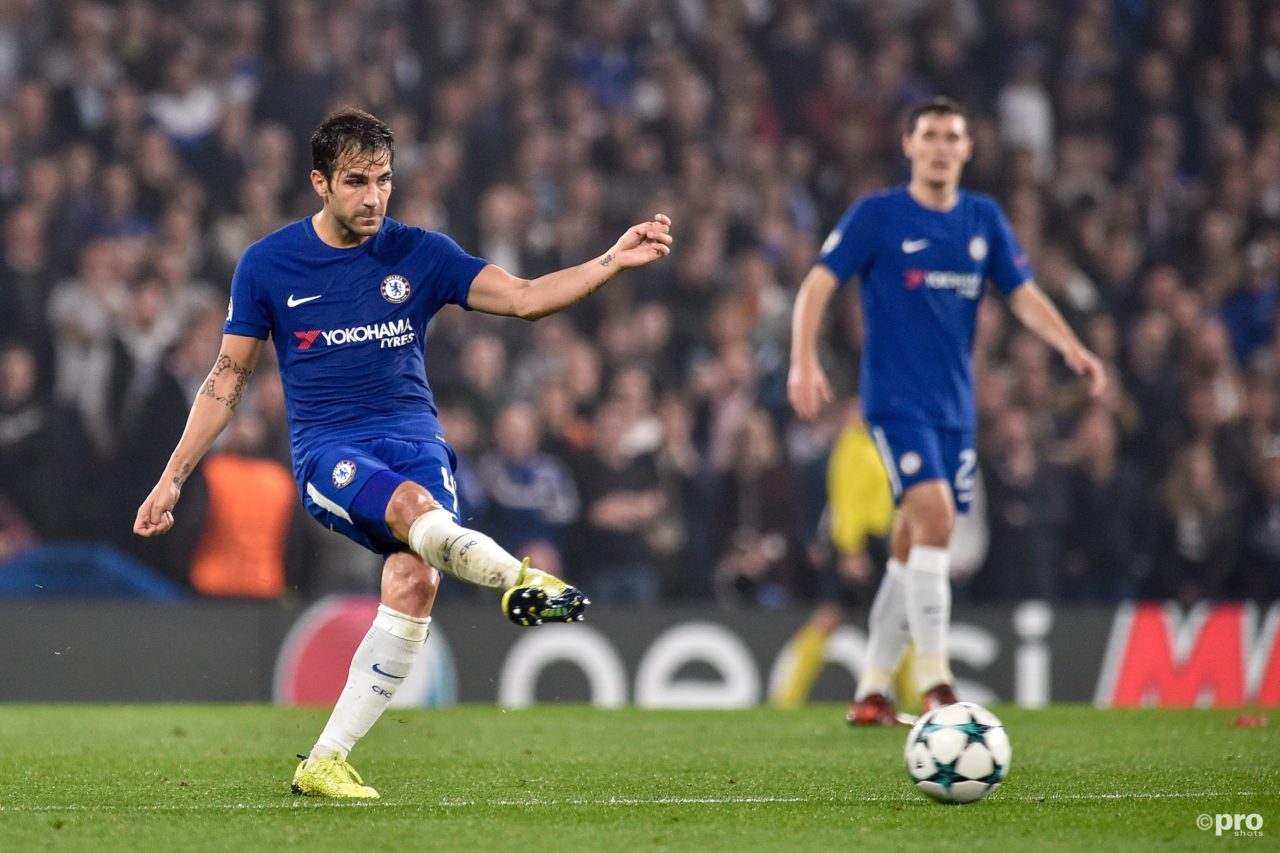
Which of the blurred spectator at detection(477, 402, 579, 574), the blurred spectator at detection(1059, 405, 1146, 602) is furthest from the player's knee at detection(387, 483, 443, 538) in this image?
the blurred spectator at detection(1059, 405, 1146, 602)

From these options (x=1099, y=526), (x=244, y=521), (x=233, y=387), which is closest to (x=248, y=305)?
(x=233, y=387)

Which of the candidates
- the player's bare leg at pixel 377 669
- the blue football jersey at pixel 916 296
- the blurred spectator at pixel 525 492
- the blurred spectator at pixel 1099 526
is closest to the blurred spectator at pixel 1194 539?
the blurred spectator at pixel 1099 526

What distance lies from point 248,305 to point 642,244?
129 centimetres

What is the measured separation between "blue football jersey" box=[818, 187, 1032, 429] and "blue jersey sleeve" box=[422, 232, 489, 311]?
2551mm

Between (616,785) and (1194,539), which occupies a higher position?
(1194,539)

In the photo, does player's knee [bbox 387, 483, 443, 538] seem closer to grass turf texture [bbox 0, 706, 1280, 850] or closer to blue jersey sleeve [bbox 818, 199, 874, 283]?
grass turf texture [bbox 0, 706, 1280, 850]

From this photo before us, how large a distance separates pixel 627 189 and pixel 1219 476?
5013 mm

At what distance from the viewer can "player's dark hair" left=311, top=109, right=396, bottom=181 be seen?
552 centimetres

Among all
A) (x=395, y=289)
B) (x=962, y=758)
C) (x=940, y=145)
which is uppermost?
(x=940, y=145)

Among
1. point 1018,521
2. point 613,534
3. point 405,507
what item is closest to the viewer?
point 405,507

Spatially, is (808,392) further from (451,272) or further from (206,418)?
(206,418)

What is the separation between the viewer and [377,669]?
5.49 meters

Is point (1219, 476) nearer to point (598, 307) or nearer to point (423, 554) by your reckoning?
point (598, 307)

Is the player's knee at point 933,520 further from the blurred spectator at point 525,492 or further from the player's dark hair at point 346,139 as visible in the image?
the blurred spectator at point 525,492
